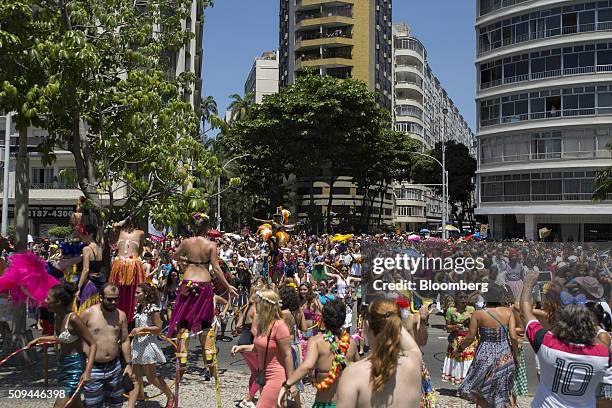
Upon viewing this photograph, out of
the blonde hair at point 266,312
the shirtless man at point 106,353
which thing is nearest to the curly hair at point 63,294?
the shirtless man at point 106,353

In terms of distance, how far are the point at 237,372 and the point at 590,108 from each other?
122ft

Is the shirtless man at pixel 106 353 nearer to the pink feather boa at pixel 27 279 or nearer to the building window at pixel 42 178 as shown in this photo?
the pink feather boa at pixel 27 279

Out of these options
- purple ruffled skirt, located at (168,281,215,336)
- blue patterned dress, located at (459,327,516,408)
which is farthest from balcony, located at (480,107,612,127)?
purple ruffled skirt, located at (168,281,215,336)

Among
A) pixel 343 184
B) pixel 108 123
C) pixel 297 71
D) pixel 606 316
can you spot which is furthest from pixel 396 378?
pixel 297 71

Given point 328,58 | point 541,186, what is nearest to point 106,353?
point 541,186

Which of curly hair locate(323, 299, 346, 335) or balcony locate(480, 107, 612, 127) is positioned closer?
curly hair locate(323, 299, 346, 335)

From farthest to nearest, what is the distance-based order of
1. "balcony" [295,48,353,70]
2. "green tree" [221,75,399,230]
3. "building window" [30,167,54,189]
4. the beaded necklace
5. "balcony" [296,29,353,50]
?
"balcony" [296,29,353,50]
"balcony" [295,48,353,70]
"green tree" [221,75,399,230]
"building window" [30,167,54,189]
the beaded necklace

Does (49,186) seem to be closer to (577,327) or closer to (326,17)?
(326,17)

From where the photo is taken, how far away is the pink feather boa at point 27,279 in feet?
25.4

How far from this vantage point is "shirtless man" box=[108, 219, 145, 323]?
27.4 ft

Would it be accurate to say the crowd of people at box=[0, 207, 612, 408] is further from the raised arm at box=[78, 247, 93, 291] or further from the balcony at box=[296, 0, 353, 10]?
the balcony at box=[296, 0, 353, 10]

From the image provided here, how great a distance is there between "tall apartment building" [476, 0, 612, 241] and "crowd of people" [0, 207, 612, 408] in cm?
3205

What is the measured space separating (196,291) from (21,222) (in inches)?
157

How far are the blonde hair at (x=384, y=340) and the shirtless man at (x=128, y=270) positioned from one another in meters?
5.39
